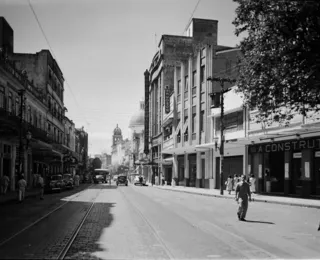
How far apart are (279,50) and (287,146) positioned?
18.4 m

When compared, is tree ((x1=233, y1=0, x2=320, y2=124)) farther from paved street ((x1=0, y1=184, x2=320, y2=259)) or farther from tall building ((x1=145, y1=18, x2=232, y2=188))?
tall building ((x1=145, y1=18, x2=232, y2=188))

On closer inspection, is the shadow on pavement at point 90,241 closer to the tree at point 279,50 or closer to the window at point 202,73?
the tree at point 279,50

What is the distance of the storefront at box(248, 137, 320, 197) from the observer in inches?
1081

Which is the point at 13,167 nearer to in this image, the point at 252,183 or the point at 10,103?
the point at 10,103

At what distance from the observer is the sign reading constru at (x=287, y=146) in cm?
2747

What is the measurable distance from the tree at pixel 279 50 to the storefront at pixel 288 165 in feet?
45.2

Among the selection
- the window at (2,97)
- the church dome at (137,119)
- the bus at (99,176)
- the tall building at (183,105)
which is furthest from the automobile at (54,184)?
the church dome at (137,119)

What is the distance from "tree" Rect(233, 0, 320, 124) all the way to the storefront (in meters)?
13.8

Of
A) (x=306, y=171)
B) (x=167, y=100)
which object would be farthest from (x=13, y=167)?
(x=167, y=100)

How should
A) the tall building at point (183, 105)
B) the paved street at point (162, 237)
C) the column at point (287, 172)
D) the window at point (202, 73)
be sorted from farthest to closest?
1. the window at point (202, 73)
2. the tall building at point (183, 105)
3. the column at point (287, 172)
4. the paved street at point (162, 237)

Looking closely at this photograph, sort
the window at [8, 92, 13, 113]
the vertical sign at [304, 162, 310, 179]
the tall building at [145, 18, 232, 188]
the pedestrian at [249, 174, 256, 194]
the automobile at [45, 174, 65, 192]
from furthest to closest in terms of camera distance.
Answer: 1. the tall building at [145, 18, 232, 188]
2. the automobile at [45, 174, 65, 192]
3. the window at [8, 92, 13, 113]
4. the pedestrian at [249, 174, 256, 194]
5. the vertical sign at [304, 162, 310, 179]

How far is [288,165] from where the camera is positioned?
3033cm

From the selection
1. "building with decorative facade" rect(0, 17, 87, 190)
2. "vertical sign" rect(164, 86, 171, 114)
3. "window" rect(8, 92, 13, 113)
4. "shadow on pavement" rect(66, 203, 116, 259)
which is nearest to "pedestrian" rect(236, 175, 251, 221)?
"shadow on pavement" rect(66, 203, 116, 259)

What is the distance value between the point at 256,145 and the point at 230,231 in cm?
2312
